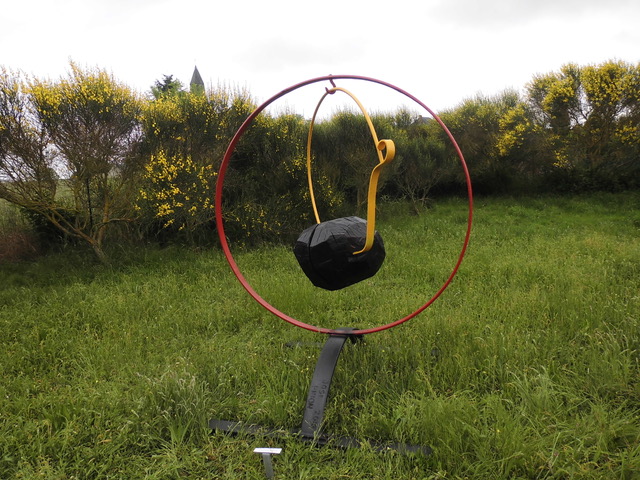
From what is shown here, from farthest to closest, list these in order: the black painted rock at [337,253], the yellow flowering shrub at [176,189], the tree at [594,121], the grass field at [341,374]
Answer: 1. the tree at [594,121]
2. the yellow flowering shrub at [176,189]
3. the black painted rock at [337,253]
4. the grass field at [341,374]

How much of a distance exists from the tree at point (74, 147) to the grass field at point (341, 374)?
1.83 meters

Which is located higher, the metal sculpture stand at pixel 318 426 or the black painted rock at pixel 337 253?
the black painted rock at pixel 337 253

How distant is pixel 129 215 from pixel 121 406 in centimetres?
626

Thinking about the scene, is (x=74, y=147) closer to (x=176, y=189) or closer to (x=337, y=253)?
(x=176, y=189)

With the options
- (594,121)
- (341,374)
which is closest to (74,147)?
(341,374)

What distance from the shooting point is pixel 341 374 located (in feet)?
11.3

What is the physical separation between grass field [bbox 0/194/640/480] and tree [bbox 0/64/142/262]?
6.02 feet

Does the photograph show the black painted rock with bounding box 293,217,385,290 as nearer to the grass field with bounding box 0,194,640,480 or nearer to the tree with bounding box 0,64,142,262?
the grass field with bounding box 0,194,640,480

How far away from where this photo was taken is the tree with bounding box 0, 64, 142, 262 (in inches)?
275

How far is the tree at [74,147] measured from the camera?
700cm

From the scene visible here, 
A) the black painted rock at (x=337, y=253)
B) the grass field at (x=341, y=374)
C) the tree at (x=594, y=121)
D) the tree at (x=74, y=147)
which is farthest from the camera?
the tree at (x=594, y=121)

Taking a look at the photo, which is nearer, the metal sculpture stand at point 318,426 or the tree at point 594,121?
the metal sculpture stand at point 318,426

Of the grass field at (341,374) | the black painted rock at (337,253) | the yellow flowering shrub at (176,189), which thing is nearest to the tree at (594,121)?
the grass field at (341,374)

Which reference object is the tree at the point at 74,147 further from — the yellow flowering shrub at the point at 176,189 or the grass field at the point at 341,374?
the grass field at the point at 341,374
